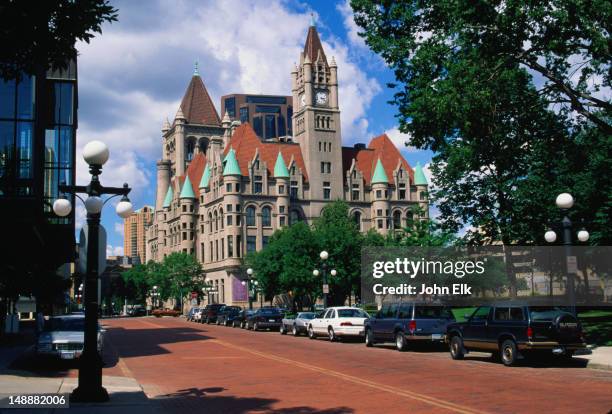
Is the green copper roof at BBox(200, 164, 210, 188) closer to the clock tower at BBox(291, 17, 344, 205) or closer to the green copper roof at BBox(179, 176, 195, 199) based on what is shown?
the green copper roof at BBox(179, 176, 195, 199)

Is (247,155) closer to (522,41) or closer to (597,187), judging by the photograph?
(597,187)

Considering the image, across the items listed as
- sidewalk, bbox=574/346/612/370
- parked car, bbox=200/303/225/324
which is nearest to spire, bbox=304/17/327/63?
parked car, bbox=200/303/225/324

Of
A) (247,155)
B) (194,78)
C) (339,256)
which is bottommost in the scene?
(339,256)

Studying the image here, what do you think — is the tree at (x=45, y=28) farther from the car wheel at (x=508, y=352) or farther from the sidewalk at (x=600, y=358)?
the sidewalk at (x=600, y=358)

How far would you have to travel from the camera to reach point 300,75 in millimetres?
112438

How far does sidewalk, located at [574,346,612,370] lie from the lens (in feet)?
59.6

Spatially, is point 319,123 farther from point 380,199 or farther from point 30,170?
point 30,170

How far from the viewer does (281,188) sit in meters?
106

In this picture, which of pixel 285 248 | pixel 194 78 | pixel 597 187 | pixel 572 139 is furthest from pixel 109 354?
pixel 194 78

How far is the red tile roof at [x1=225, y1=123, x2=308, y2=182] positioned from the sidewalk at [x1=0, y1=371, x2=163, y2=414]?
9059 cm

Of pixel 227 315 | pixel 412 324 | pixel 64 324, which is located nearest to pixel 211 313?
pixel 227 315

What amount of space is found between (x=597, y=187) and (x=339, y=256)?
106 ft

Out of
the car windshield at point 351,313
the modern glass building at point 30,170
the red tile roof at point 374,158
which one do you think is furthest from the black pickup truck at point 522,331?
the red tile roof at point 374,158

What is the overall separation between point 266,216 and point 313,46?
98.9 ft
